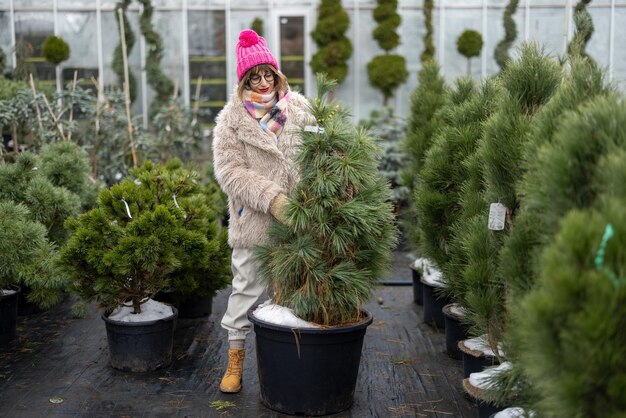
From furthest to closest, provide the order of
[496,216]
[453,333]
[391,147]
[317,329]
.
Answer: [391,147] < [453,333] < [317,329] < [496,216]

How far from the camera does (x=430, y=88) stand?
5.71 m

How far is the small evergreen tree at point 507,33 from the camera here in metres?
11.3

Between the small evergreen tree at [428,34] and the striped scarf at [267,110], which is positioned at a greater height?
the small evergreen tree at [428,34]

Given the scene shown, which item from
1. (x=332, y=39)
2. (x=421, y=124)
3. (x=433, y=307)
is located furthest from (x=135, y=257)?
(x=332, y=39)

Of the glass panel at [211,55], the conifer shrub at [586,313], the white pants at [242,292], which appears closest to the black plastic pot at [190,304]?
the white pants at [242,292]

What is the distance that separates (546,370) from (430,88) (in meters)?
4.08

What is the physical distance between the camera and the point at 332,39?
11523 millimetres

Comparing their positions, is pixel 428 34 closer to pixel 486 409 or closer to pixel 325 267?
pixel 325 267

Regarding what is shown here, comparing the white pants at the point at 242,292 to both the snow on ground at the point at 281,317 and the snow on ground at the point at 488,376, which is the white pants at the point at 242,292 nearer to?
the snow on ground at the point at 281,317

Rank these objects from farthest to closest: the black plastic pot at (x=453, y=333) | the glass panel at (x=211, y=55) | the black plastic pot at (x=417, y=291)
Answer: the glass panel at (x=211, y=55)
the black plastic pot at (x=417, y=291)
the black plastic pot at (x=453, y=333)

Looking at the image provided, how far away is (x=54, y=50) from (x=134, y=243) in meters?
8.05

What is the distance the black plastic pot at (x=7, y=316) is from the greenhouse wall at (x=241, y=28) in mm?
7378

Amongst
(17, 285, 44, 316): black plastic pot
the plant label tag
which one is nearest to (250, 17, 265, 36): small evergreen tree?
(17, 285, 44, 316): black plastic pot

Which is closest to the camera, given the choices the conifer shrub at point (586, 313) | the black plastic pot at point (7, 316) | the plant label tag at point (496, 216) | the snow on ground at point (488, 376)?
the conifer shrub at point (586, 313)
